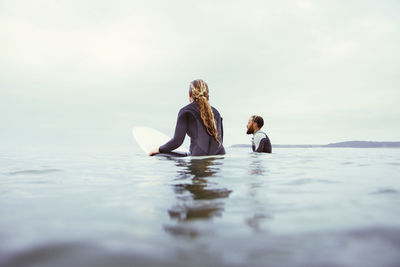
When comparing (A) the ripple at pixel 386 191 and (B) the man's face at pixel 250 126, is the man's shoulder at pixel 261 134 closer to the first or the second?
(B) the man's face at pixel 250 126

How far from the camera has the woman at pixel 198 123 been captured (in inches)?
215

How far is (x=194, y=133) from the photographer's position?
18.5 ft

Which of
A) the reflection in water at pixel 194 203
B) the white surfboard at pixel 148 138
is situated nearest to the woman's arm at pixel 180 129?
the white surfboard at pixel 148 138

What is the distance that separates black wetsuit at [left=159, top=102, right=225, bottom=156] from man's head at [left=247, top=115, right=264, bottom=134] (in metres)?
1.90

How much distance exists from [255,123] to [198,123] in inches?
104

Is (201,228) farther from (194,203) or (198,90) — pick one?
(198,90)

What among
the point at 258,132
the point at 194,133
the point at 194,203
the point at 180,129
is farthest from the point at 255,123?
the point at 194,203

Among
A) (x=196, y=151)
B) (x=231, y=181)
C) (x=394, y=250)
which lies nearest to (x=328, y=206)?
(x=394, y=250)

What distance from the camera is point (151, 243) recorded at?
1288 mm

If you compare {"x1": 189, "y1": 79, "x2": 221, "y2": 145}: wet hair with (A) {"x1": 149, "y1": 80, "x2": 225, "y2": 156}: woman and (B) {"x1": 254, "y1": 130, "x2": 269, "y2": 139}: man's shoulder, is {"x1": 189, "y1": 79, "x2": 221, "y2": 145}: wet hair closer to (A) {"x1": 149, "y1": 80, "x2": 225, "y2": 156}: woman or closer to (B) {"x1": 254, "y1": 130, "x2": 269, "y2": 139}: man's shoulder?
(A) {"x1": 149, "y1": 80, "x2": 225, "y2": 156}: woman

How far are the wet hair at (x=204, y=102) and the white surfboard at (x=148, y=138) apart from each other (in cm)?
214

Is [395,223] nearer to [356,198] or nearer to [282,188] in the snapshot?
[356,198]

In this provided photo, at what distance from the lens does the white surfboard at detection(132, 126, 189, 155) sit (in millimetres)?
7605

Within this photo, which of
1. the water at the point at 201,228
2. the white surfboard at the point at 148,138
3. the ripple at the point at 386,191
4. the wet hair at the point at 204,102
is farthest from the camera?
the white surfboard at the point at 148,138
